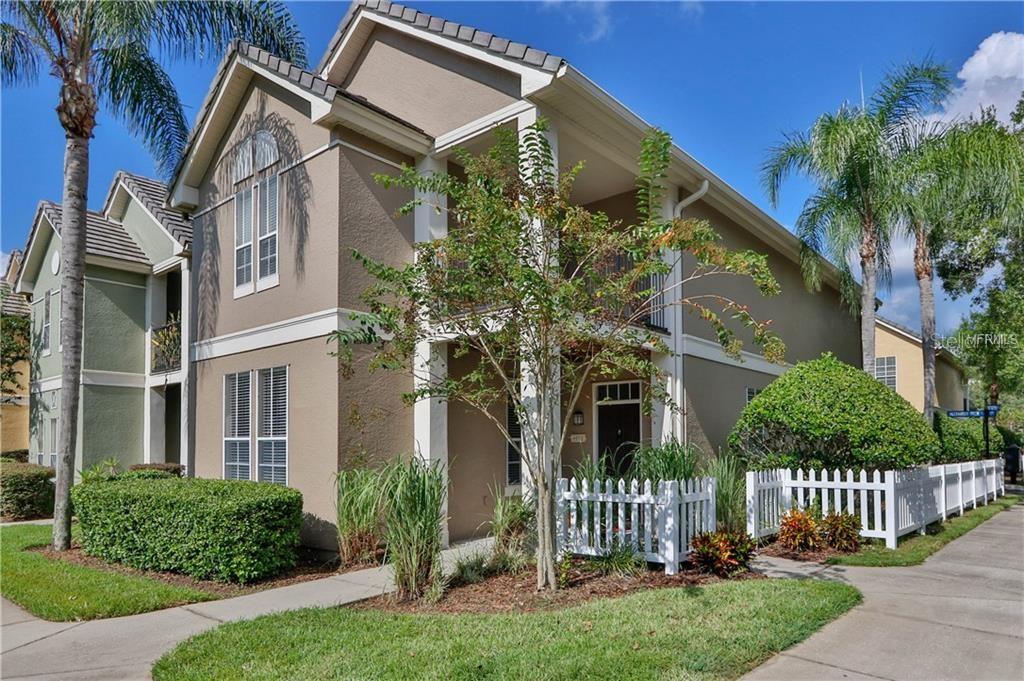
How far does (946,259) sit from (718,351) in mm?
11847

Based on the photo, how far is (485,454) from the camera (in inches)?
453

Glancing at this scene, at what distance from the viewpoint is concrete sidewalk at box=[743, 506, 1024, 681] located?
200 inches

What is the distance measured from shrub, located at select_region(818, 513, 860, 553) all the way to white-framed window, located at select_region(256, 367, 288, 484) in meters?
7.91

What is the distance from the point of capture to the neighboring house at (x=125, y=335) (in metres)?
16.6

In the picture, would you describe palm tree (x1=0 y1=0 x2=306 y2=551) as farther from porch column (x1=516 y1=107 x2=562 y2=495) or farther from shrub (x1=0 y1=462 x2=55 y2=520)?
porch column (x1=516 y1=107 x2=562 y2=495)

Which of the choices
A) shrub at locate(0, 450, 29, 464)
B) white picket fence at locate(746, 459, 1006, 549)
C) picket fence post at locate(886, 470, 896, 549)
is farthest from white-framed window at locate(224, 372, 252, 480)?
shrub at locate(0, 450, 29, 464)

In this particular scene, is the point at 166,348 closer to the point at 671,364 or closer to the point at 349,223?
the point at 349,223

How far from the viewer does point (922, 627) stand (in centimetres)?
613

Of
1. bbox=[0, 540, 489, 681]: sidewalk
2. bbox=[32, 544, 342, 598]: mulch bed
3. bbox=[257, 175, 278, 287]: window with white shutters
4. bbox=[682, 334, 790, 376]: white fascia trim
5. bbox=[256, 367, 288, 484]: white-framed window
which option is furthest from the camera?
bbox=[682, 334, 790, 376]: white fascia trim

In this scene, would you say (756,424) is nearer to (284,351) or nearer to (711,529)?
(711,529)

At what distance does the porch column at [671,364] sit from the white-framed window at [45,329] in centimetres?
1617

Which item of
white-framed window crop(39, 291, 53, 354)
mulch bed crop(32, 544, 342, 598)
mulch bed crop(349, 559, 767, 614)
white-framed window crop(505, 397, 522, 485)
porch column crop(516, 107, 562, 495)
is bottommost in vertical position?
mulch bed crop(32, 544, 342, 598)

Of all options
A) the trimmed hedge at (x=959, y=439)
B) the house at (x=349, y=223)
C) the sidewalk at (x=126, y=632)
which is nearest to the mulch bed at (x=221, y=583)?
the sidewalk at (x=126, y=632)

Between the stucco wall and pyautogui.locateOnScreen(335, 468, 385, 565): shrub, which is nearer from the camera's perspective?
pyautogui.locateOnScreen(335, 468, 385, 565): shrub
